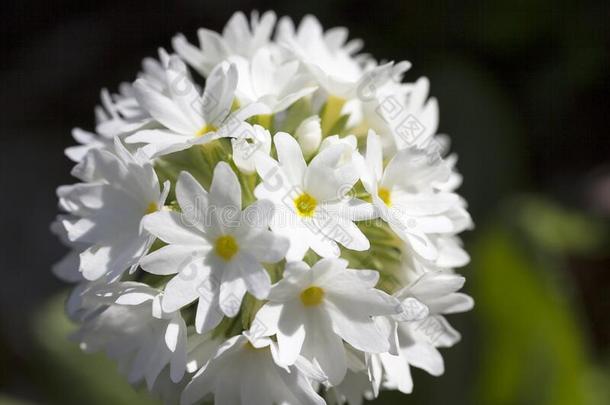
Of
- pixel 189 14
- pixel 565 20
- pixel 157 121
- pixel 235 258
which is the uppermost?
pixel 157 121

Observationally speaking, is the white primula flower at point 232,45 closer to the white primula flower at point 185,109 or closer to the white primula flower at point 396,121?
the white primula flower at point 185,109

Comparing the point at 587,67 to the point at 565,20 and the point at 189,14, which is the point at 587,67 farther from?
the point at 189,14

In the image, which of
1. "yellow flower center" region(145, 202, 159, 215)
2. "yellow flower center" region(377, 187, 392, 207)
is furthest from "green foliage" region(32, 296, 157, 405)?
"yellow flower center" region(377, 187, 392, 207)

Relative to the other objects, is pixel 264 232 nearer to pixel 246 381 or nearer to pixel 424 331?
pixel 246 381

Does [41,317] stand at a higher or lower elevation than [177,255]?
lower

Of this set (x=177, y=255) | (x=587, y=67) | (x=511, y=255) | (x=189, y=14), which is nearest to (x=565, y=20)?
(x=587, y=67)

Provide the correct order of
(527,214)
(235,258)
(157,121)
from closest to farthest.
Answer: (235,258) → (157,121) → (527,214)

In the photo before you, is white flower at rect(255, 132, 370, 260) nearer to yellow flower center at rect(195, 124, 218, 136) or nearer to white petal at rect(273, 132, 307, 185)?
white petal at rect(273, 132, 307, 185)
